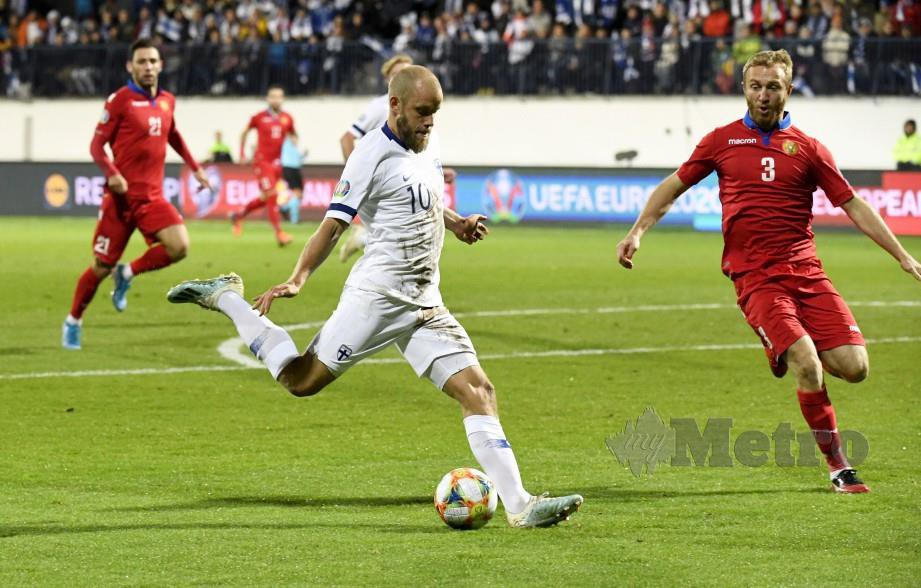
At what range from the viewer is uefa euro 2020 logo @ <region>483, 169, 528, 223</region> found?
2877 centimetres

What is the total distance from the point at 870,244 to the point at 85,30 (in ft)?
65.4

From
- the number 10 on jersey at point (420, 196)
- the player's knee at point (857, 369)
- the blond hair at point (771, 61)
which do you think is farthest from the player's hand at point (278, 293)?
the player's knee at point (857, 369)

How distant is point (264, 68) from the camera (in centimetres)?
3481

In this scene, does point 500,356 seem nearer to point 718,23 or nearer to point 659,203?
point 659,203

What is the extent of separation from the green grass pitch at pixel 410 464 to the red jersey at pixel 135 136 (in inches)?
54.8

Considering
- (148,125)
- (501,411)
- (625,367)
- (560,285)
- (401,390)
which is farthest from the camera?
(560,285)

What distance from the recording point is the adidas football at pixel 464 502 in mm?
6191

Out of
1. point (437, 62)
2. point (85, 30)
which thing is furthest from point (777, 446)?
point (85, 30)

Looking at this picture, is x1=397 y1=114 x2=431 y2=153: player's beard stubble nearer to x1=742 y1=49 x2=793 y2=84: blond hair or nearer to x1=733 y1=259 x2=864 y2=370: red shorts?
x1=742 y1=49 x2=793 y2=84: blond hair

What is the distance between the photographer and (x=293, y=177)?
2961 centimetres

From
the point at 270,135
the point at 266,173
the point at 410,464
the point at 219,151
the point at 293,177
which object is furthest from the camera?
the point at 219,151

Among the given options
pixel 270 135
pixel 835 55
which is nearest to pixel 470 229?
pixel 270 135

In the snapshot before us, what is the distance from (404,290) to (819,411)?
82.2 inches

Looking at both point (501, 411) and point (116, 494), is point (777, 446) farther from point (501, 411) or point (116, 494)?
point (116, 494)
